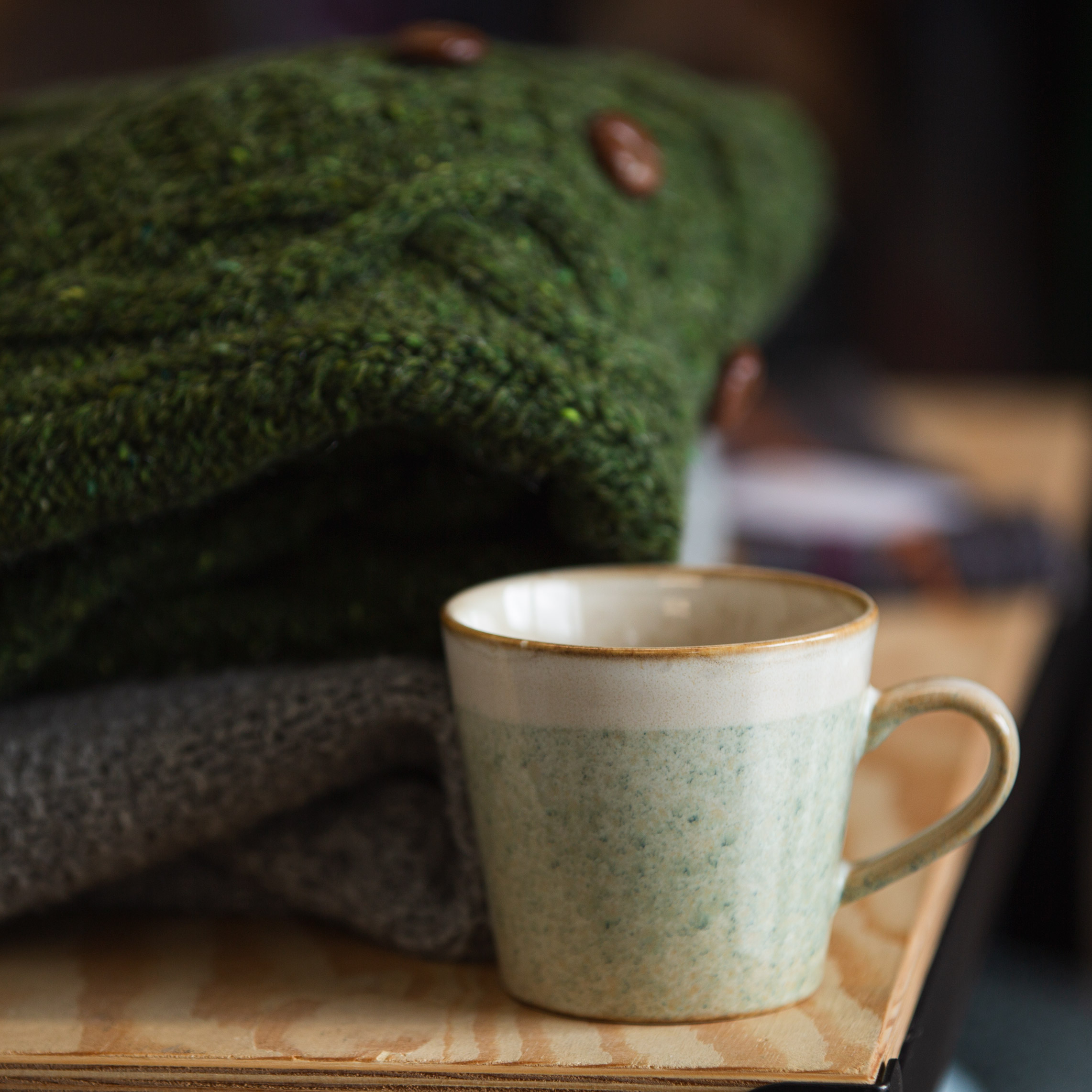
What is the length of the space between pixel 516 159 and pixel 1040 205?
1389 millimetres

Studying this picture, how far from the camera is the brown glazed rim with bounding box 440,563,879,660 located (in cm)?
26

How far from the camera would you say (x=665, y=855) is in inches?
10.6

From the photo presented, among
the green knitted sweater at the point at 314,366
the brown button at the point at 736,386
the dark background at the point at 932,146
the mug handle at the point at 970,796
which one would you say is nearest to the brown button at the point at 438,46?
the green knitted sweater at the point at 314,366

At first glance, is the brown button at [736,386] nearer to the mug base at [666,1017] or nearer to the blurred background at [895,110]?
the mug base at [666,1017]

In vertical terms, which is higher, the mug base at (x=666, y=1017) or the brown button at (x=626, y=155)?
the brown button at (x=626, y=155)

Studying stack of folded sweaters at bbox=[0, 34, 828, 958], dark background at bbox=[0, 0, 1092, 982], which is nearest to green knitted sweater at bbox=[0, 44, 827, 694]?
stack of folded sweaters at bbox=[0, 34, 828, 958]

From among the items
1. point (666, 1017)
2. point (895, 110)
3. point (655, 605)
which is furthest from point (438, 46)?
point (895, 110)

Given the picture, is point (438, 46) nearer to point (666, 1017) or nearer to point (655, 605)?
point (655, 605)

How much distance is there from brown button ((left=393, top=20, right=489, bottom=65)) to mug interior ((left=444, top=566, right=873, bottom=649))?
0.61 feet

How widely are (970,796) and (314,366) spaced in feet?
0.65

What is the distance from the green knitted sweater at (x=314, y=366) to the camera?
0.94 feet

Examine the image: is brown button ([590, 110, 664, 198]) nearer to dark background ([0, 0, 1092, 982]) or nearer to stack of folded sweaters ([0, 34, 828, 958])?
stack of folded sweaters ([0, 34, 828, 958])

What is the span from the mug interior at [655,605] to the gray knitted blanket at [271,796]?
33 mm

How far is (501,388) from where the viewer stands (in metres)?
0.29
